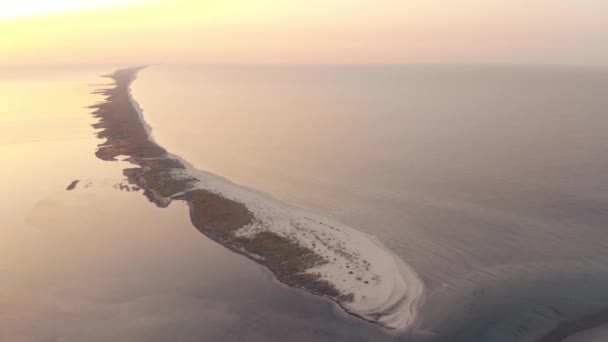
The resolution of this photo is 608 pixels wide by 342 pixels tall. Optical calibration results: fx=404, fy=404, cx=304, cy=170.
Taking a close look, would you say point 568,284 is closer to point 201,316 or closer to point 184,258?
point 201,316

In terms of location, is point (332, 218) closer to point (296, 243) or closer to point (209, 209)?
point (296, 243)

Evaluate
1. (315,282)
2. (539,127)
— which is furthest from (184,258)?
(539,127)

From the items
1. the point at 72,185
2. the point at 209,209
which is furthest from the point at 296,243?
the point at 72,185

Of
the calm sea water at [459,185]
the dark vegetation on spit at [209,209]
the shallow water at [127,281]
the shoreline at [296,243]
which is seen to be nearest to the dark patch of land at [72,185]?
the shallow water at [127,281]

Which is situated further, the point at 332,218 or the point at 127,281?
the point at 332,218

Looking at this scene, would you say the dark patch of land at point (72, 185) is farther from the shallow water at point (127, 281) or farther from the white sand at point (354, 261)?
the white sand at point (354, 261)

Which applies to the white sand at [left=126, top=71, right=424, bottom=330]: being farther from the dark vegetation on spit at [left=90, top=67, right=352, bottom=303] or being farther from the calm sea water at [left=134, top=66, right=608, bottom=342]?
the calm sea water at [left=134, top=66, right=608, bottom=342]
